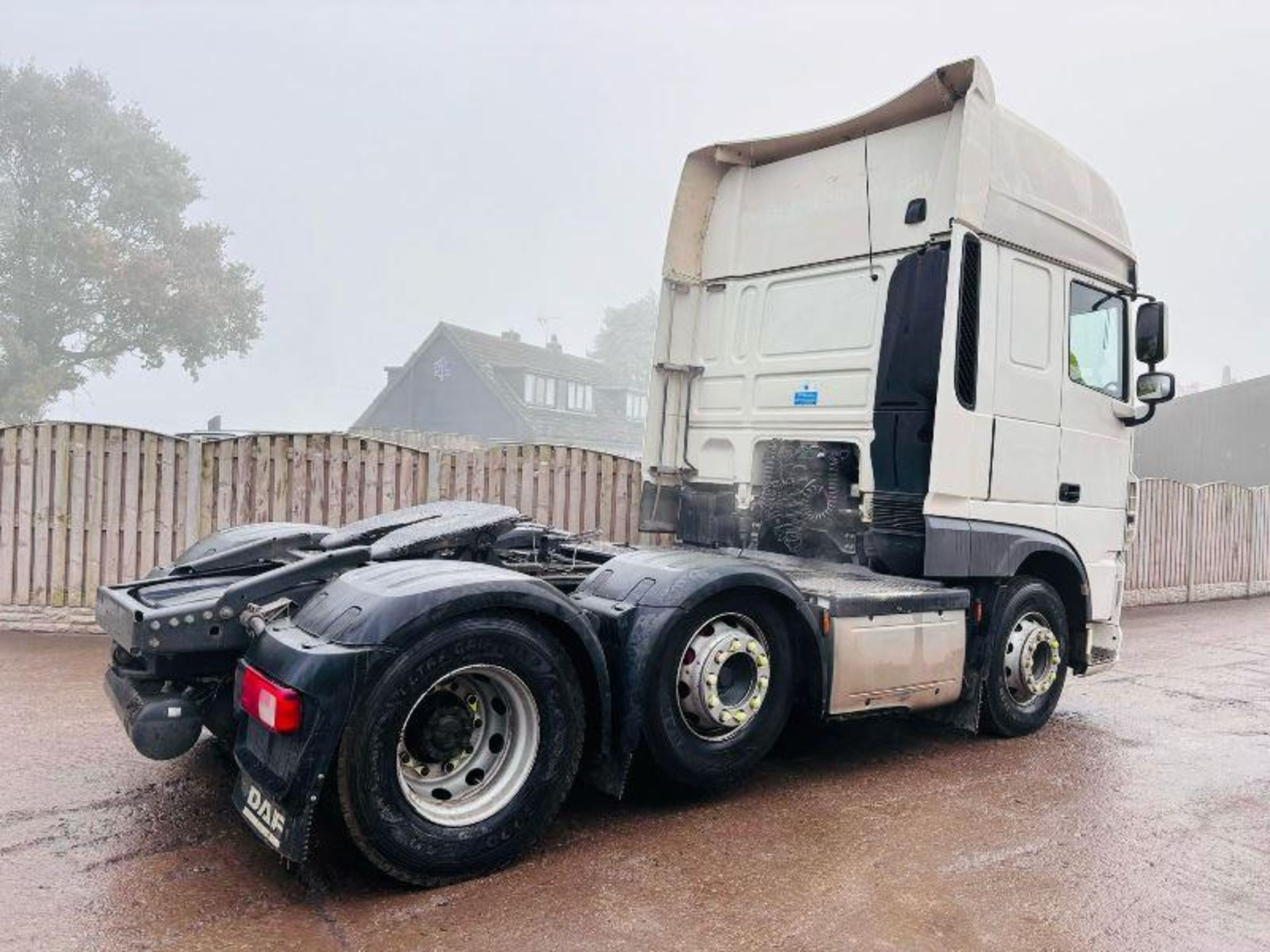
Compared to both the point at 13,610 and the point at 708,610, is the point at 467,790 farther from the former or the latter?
the point at 13,610

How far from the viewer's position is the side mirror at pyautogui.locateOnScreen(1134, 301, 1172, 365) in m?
5.96

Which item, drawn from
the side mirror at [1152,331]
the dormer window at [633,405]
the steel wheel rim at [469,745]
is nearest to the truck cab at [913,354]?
the side mirror at [1152,331]

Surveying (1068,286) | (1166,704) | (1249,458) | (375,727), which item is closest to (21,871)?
(375,727)

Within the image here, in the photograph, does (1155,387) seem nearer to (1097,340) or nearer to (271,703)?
(1097,340)

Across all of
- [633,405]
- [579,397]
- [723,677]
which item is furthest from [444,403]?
[723,677]

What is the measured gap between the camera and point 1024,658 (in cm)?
554

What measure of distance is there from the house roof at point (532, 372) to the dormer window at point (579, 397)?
293 mm

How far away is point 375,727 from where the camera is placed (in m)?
3.20

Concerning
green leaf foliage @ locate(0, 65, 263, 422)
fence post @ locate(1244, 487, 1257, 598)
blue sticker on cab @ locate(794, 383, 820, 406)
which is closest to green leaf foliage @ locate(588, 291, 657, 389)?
green leaf foliage @ locate(0, 65, 263, 422)

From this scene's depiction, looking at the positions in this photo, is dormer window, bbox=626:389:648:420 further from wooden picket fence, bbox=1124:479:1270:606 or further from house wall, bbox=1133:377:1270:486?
wooden picket fence, bbox=1124:479:1270:606

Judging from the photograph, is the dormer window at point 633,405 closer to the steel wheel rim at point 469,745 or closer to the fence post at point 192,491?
the fence post at point 192,491

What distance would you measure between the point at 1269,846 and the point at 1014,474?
7.17 feet

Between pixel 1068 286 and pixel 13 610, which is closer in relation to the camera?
pixel 1068 286

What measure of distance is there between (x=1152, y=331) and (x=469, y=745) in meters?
5.00
